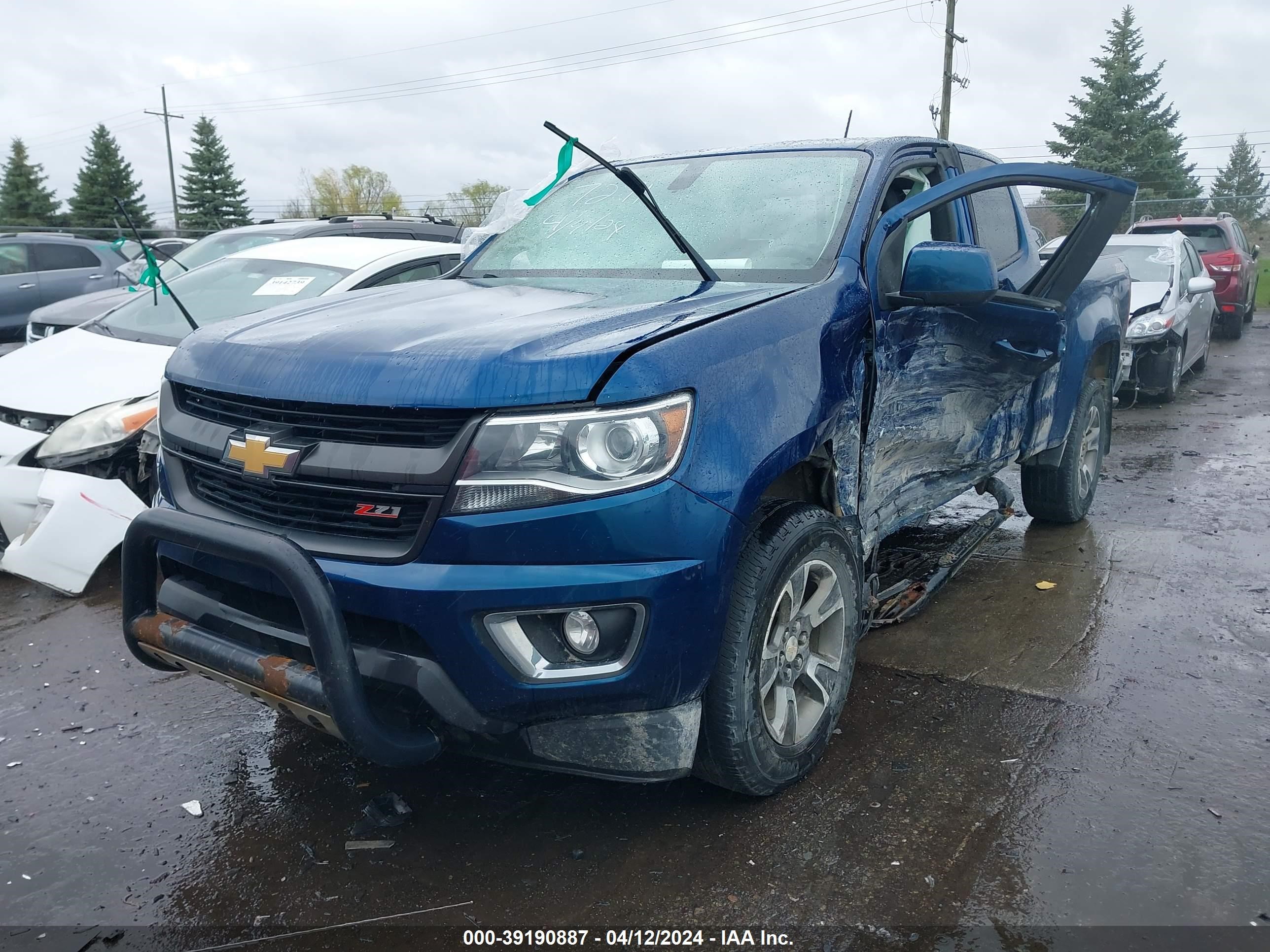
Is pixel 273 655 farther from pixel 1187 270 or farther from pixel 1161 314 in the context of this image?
pixel 1187 270

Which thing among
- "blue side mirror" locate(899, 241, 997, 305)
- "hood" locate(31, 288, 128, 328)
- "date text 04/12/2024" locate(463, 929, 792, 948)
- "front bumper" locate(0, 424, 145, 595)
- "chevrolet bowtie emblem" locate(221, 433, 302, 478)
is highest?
"blue side mirror" locate(899, 241, 997, 305)

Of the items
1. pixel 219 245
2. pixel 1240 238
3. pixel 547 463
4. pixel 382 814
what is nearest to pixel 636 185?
pixel 547 463

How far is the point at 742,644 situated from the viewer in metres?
2.64

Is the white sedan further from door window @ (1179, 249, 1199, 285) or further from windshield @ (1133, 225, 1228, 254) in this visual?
windshield @ (1133, 225, 1228, 254)

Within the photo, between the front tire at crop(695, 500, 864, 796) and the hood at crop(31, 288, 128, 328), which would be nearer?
the front tire at crop(695, 500, 864, 796)

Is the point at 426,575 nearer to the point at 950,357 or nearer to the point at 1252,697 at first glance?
the point at 950,357

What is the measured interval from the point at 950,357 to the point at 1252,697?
1.58 m

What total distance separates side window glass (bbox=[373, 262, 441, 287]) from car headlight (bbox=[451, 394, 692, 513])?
158 inches

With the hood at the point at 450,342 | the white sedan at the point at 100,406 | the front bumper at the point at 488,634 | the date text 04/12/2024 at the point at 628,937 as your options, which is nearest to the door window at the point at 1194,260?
the white sedan at the point at 100,406

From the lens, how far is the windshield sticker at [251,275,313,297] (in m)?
5.91

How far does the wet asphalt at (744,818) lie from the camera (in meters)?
2.50

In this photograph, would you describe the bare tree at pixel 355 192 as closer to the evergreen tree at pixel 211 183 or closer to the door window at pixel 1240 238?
the evergreen tree at pixel 211 183

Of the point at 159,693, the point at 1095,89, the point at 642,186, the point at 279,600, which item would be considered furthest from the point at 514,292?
the point at 1095,89

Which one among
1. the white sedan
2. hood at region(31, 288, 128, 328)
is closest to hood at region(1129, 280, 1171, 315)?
the white sedan
